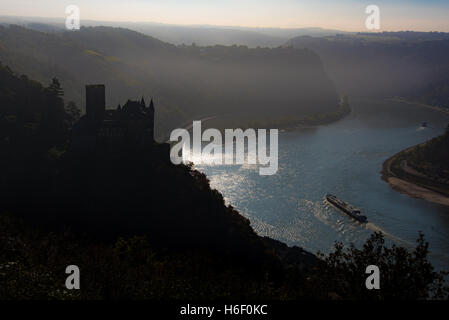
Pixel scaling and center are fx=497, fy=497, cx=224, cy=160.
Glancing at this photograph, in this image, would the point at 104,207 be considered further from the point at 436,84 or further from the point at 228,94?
the point at 436,84

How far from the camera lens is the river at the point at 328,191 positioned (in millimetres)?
24078

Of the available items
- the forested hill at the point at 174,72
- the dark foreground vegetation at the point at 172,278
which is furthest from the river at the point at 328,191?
the forested hill at the point at 174,72

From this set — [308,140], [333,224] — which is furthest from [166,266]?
[308,140]

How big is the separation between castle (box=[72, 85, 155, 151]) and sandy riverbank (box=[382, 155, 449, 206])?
69.9 feet

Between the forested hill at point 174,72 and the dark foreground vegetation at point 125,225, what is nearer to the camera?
the dark foreground vegetation at point 125,225

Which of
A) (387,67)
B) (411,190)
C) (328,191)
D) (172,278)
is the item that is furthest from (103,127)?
(387,67)

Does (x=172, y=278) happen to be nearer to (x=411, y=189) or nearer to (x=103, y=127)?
(x=103, y=127)

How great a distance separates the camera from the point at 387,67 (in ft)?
379

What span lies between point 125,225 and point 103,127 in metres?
3.68

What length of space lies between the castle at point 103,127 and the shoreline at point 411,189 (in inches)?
835

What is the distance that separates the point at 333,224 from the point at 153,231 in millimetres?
11891

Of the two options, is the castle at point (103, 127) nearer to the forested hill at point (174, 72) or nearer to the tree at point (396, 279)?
the tree at point (396, 279)

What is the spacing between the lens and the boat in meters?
25.8
